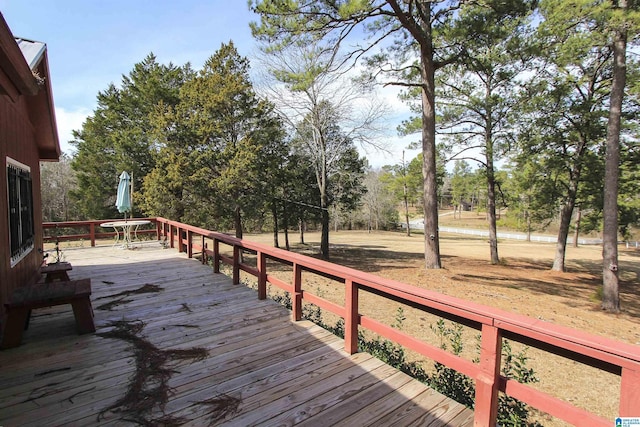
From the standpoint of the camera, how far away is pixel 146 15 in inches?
300

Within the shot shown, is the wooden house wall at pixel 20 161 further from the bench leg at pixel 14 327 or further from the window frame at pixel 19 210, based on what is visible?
the bench leg at pixel 14 327

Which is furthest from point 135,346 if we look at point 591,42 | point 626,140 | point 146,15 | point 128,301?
point 626,140

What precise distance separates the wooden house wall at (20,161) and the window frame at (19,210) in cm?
10

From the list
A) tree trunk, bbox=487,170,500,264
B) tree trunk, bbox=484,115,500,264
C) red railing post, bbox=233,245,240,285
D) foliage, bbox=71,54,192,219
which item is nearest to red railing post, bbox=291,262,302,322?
red railing post, bbox=233,245,240,285

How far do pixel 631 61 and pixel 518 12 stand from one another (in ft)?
16.6

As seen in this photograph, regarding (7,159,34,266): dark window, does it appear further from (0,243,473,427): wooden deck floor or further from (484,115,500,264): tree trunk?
(484,115,500,264): tree trunk

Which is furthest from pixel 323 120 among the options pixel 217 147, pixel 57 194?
pixel 57 194

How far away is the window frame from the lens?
3586 millimetres

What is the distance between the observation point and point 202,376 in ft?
8.18

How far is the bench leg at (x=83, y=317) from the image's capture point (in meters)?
3.26

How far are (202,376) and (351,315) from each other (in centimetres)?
134

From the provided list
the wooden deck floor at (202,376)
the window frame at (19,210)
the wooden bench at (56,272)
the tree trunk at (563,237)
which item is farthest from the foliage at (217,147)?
the tree trunk at (563,237)

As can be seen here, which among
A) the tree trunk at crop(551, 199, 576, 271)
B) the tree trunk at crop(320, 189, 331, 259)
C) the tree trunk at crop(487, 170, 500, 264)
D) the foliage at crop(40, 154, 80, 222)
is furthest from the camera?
the foliage at crop(40, 154, 80, 222)

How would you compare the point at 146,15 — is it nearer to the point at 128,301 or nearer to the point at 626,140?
the point at 128,301
